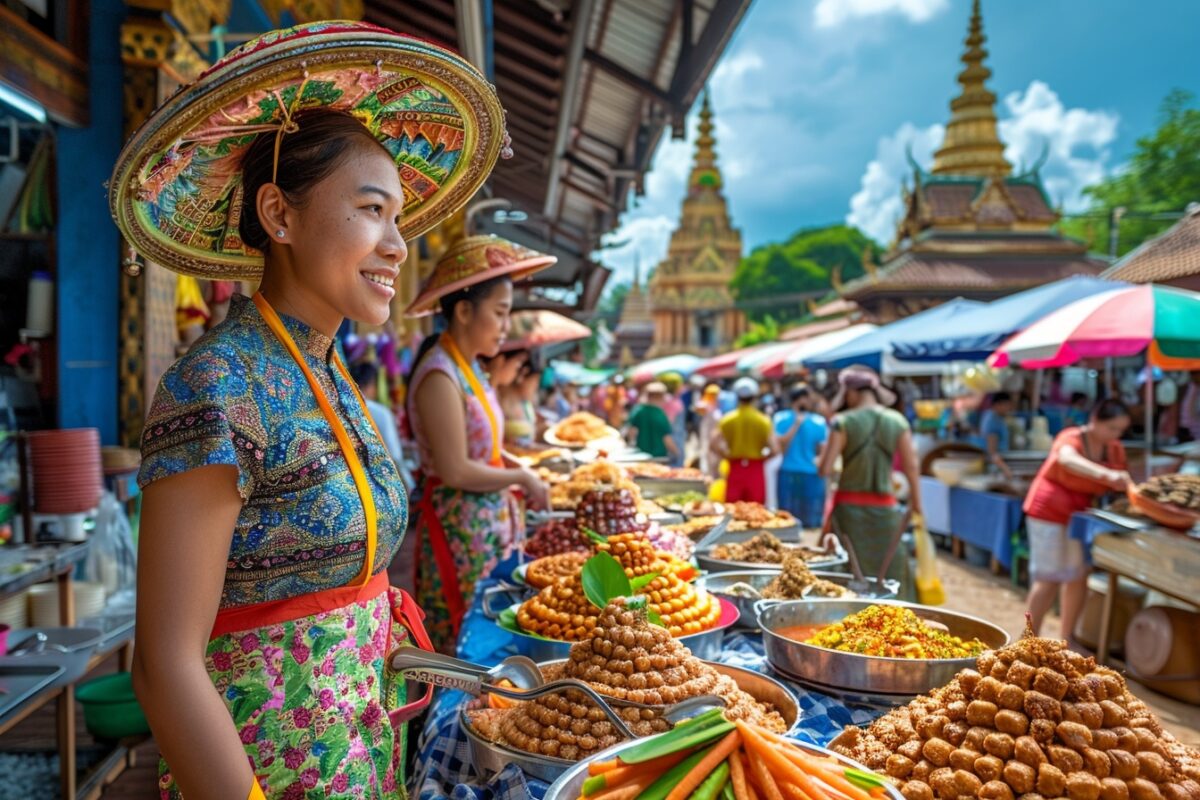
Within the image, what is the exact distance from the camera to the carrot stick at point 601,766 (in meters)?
1.15

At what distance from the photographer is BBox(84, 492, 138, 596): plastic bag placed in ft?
13.0

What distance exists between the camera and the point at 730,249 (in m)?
64.4

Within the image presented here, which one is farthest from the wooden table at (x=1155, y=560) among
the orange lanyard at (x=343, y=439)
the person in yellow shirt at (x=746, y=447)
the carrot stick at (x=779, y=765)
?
the orange lanyard at (x=343, y=439)

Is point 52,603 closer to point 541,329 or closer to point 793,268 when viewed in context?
point 541,329

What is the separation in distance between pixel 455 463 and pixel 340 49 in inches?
67.7

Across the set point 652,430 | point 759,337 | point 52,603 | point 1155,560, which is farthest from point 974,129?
point 52,603

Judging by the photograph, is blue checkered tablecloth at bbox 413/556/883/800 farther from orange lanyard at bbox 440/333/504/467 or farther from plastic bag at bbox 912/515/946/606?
plastic bag at bbox 912/515/946/606

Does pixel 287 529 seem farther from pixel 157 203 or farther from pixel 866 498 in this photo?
pixel 866 498

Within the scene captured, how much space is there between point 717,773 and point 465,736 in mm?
659

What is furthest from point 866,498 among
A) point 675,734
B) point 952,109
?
point 952,109

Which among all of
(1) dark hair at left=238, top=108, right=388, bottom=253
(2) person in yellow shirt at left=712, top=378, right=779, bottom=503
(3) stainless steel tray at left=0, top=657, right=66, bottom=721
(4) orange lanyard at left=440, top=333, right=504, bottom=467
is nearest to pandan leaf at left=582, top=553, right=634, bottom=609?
(1) dark hair at left=238, top=108, right=388, bottom=253

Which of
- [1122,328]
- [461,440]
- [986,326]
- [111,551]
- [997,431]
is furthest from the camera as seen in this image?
[997,431]

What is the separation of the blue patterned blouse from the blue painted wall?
3.45m

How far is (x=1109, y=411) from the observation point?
5.72 meters
